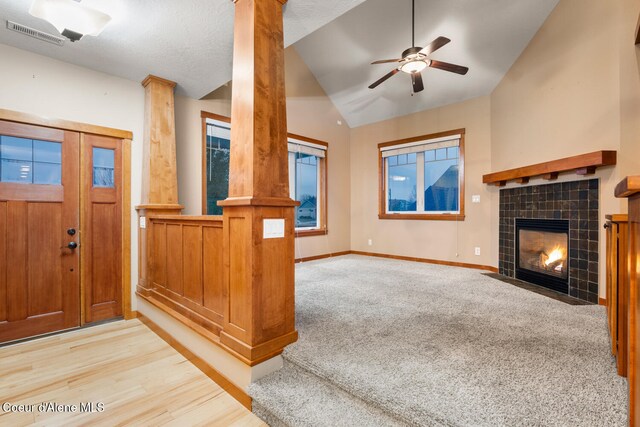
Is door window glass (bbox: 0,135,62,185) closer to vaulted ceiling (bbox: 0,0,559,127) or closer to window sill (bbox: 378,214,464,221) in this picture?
vaulted ceiling (bbox: 0,0,559,127)

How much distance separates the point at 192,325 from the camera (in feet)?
7.97

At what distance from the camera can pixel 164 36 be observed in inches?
101

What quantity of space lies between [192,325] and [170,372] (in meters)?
0.37

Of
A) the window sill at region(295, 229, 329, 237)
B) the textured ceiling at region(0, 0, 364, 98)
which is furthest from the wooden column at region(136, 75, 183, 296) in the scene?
the window sill at region(295, 229, 329, 237)

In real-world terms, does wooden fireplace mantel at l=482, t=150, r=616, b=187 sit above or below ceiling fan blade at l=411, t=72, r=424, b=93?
below

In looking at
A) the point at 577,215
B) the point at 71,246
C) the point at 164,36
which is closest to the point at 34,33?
the point at 164,36

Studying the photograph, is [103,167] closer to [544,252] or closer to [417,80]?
[417,80]

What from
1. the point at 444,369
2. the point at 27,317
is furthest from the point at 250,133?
the point at 27,317

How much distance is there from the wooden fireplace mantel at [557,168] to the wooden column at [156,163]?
167 inches

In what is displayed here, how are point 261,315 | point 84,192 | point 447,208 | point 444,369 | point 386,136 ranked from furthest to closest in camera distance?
1. point 386,136
2. point 447,208
3. point 84,192
4. point 261,315
5. point 444,369

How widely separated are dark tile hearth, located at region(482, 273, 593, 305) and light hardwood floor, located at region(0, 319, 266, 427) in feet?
10.4

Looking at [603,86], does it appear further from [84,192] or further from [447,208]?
[84,192]

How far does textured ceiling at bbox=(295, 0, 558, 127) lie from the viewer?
3.60m

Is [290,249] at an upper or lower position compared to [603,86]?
lower
